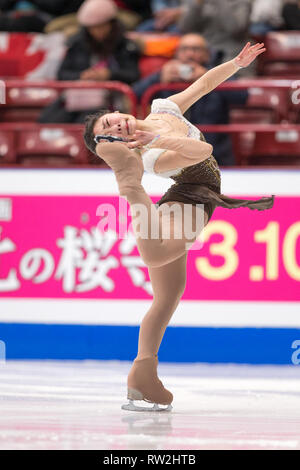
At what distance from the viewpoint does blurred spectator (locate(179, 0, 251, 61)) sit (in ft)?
20.5

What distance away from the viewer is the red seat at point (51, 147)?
5965mm

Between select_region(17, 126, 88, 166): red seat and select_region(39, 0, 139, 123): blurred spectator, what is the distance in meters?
0.24

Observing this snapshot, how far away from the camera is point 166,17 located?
711 cm

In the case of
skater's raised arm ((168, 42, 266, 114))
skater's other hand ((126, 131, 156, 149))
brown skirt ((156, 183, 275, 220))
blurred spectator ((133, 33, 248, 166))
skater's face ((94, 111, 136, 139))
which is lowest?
brown skirt ((156, 183, 275, 220))

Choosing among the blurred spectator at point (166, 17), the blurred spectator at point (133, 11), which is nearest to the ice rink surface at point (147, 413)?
the blurred spectator at point (166, 17)

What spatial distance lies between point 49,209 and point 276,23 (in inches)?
97.8

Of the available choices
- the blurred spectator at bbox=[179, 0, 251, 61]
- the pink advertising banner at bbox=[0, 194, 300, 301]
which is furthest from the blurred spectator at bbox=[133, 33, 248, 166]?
the pink advertising banner at bbox=[0, 194, 300, 301]

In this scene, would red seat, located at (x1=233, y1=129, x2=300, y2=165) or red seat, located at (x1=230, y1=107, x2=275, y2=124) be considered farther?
red seat, located at (x1=230, y1=107, x2=275, y2=124)

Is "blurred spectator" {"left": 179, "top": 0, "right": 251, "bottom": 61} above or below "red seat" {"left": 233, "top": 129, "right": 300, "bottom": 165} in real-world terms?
above

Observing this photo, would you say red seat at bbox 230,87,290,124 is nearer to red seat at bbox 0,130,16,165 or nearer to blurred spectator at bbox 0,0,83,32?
red seat at bbox 0,130,16,165

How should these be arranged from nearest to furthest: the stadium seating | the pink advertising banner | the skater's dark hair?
the skater's dark hair, the pink advertising banner, the stadium seating

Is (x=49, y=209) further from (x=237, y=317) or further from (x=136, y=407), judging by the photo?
(x=136, y=407)

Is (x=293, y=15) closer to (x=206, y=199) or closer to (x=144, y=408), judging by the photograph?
(x=206, y=199)

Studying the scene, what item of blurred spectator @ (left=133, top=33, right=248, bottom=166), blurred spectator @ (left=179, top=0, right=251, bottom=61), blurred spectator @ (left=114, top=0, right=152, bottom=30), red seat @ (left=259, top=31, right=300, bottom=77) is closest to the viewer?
blurred spectator @ (left=133, top=33, right=248, bottom=166)
